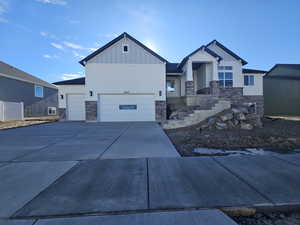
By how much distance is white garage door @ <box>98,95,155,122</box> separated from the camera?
518 inches

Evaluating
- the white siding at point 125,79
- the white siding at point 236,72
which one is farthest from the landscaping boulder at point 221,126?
the white siding at point 236,72

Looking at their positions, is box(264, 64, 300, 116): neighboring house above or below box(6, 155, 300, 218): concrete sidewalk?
above

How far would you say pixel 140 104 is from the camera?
13211mm

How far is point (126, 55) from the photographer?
43.2 feet

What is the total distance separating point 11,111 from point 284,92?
32087 mm

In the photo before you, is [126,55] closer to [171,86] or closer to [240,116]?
[171,86]

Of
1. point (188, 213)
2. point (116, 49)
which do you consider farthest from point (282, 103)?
point (188, 213)

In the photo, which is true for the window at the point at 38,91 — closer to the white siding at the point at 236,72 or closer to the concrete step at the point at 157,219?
the white siding at the point at 236,72

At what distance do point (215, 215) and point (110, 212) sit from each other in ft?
4.50

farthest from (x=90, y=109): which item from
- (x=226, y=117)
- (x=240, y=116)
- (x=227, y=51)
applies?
(x=227, y=51)

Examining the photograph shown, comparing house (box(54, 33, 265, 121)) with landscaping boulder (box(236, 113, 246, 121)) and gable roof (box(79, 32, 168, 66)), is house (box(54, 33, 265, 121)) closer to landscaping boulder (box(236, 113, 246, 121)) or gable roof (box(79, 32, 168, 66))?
gable roof (box(79, 32, 168, 66))

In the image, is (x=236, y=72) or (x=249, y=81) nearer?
(x=236, y=72)

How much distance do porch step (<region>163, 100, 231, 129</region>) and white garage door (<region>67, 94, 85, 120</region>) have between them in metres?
9.10

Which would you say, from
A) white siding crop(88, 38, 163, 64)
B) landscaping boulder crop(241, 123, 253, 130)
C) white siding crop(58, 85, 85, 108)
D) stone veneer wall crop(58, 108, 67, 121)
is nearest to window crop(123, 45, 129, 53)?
white siding crop(88, 38, 163, 64)
